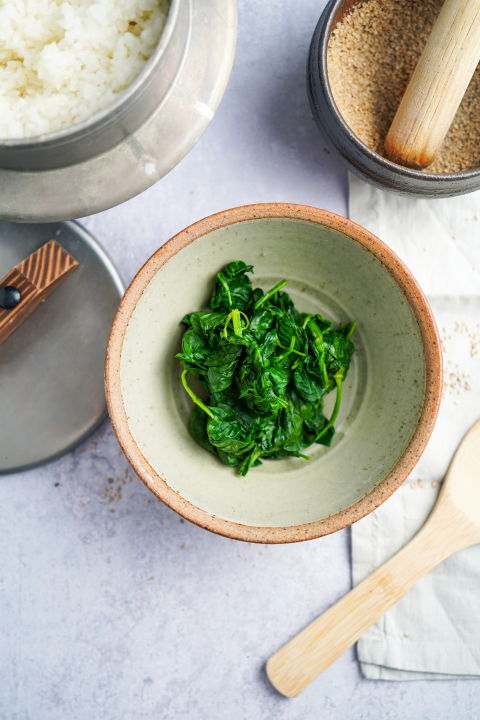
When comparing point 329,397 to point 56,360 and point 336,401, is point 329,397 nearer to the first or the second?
point 336,401

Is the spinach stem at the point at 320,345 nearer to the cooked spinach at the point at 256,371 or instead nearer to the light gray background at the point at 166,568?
the cooked spinach at the point at 256,371

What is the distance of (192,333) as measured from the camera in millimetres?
1134

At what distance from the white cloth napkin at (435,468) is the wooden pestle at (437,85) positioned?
0.18m

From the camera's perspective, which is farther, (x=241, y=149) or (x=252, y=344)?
(x=241, y=149)

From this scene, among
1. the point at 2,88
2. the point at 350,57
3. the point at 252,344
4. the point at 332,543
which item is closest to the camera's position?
the point at 2,88

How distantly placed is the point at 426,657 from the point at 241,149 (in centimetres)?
142

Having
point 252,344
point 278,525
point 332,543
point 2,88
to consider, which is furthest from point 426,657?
point 2,88

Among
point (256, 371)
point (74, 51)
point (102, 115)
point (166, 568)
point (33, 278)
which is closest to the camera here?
point (102, 115)

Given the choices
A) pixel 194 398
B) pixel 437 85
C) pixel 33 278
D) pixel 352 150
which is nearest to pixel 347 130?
pixel 352 150

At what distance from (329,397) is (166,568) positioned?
61 cm

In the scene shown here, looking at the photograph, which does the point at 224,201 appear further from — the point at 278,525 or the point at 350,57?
the point at 278,525

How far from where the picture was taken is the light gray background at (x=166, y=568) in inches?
51.8

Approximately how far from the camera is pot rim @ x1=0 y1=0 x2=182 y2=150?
0.79 meters

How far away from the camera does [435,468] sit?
4.33ft
